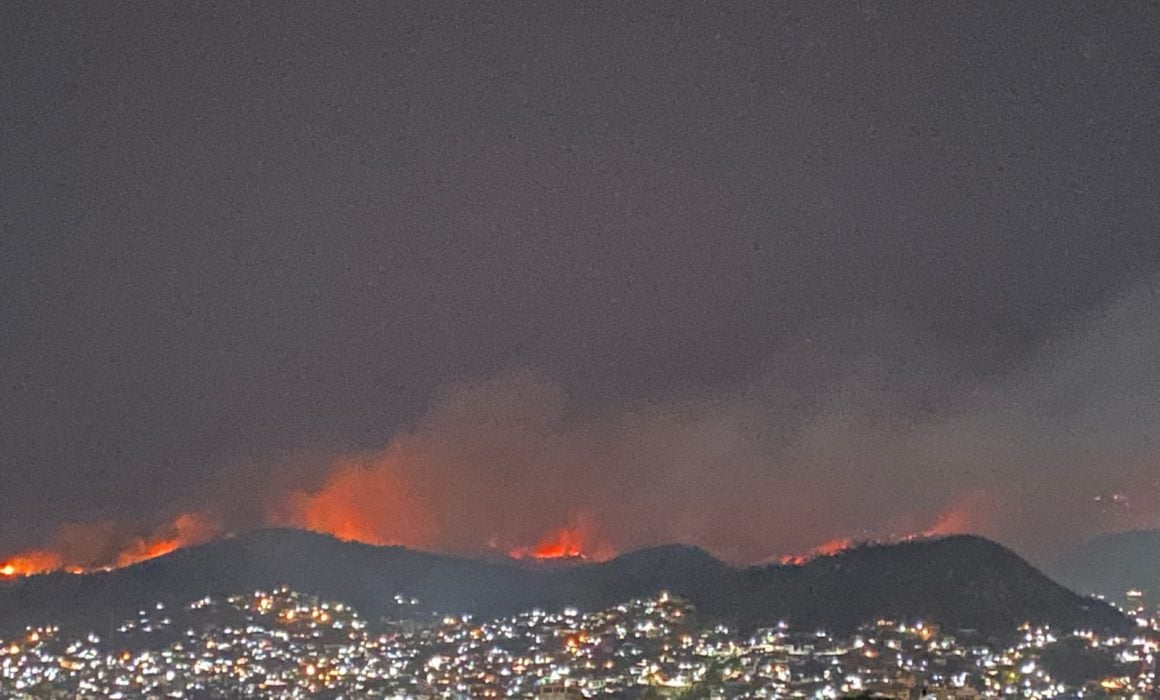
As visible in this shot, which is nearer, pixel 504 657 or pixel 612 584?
pixel 504 657

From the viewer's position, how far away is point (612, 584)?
167 ft

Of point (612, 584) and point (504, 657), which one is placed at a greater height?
point (612, 584)

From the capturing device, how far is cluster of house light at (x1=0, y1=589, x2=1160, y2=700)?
3428 centimetres

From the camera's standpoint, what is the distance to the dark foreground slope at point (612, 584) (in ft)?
138

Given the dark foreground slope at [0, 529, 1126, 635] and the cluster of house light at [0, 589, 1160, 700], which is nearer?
the cluster of house light at [0, 589, 1160, 700]

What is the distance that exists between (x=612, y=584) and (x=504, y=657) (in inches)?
391

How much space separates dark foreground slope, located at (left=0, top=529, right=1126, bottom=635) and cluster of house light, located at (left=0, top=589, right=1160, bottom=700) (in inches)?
50.3

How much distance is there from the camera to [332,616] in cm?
4819

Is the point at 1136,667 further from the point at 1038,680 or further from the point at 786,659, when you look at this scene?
the point at 786,659

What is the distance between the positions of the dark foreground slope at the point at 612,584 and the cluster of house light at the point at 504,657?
1276 millimetres

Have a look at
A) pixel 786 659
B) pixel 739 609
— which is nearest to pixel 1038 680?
pixel 786 659

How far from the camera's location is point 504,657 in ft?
136

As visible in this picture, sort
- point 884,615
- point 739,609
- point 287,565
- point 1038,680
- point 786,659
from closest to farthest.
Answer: point 1038,680 → point 786,659 → point 884,615 → point 739,609 → point 287,565

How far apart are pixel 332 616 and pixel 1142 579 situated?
27395 millimetres
